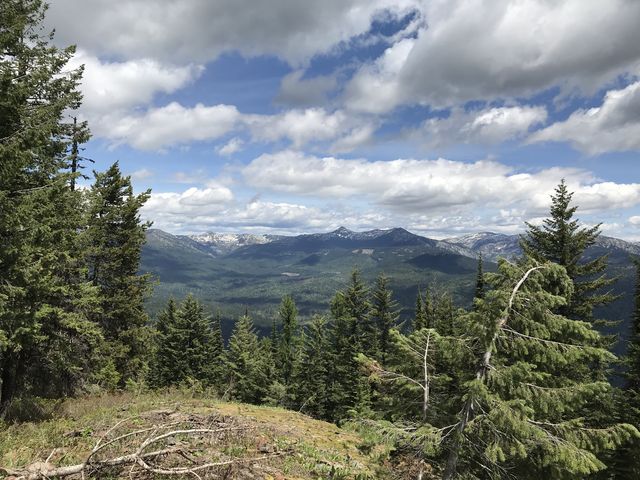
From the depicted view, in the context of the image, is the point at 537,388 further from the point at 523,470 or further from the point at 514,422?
the point at 523,470

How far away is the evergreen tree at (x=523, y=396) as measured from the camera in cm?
646

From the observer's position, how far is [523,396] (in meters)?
6.95

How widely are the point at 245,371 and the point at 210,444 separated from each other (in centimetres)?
3600

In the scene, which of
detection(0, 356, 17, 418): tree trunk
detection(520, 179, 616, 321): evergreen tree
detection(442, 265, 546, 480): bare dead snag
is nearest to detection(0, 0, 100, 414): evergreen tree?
detection(0, 356, 17, 418): tree trunk

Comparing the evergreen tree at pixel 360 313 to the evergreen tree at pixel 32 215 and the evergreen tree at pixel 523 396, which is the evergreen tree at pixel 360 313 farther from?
the evergreen tree at pixel 523 396

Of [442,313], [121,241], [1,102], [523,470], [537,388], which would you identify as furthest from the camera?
[442,313]

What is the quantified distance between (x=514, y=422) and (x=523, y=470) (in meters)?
2.38

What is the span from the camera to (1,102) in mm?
10008

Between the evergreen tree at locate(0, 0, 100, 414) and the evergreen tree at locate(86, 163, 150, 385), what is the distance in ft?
25.5

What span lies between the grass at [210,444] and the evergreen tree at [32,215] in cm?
227

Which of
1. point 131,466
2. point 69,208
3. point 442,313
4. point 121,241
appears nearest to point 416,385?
point 131,466

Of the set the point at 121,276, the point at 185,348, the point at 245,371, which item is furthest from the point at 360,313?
the point at 121,276

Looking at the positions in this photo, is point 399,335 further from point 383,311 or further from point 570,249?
point 383,311

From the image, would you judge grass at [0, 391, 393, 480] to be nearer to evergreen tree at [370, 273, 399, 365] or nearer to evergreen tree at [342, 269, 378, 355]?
evergreen tree at [342, 269, 378, 355]
